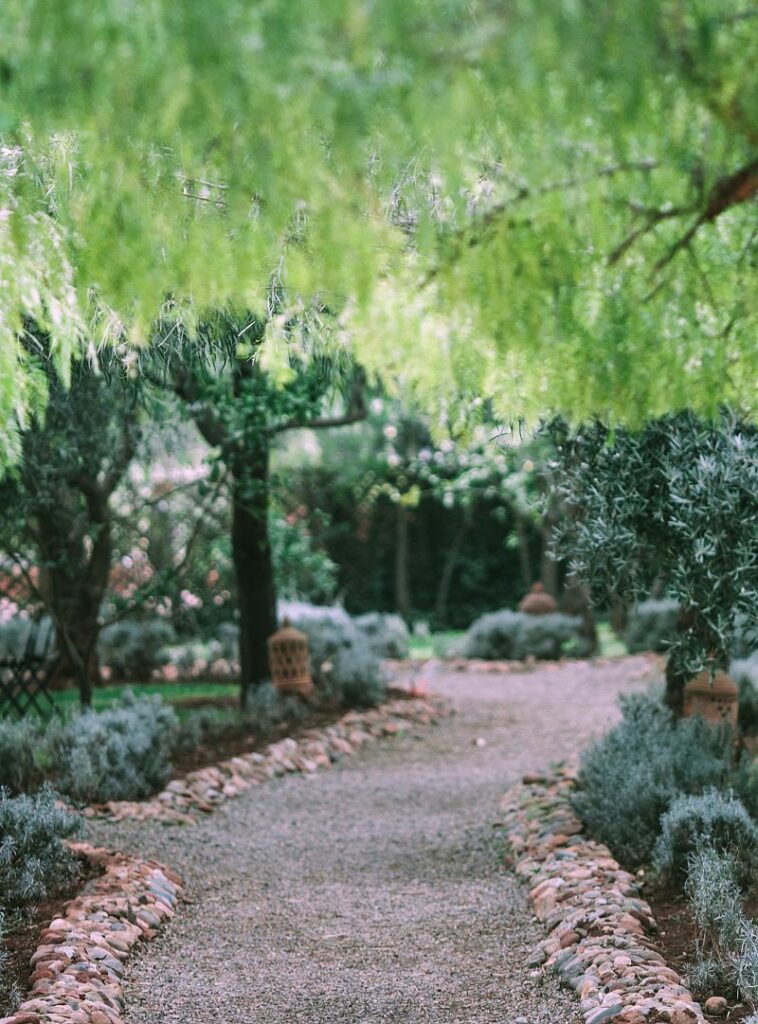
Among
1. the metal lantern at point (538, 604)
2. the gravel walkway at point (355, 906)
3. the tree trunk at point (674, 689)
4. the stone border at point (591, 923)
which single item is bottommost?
the gravel walkway at point (355, 906)

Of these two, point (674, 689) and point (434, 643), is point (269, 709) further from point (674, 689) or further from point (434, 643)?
point (434, 643)

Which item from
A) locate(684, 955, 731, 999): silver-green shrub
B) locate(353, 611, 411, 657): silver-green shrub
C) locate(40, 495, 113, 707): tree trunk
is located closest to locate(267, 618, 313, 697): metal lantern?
locate(40, 495, 113, 707): tree trunk

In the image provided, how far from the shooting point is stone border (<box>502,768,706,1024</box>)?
3641 millimetres

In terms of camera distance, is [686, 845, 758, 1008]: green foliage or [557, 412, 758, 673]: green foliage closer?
[686, 845, 758, 1008]: green foliage

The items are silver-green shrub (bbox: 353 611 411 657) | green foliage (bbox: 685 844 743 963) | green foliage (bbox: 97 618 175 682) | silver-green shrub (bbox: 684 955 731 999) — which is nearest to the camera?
silver-green shrub (bbox: 684 955 731 999)

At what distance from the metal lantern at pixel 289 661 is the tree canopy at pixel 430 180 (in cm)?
645

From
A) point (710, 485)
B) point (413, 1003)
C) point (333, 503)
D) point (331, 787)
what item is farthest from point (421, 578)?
point (413, 1003)

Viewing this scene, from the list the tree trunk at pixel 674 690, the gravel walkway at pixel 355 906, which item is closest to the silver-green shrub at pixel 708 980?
the gravel walkway at pixel 355 906

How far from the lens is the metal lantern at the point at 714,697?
6.89 metres

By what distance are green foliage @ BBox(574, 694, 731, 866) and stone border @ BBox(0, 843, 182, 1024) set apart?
205 cm

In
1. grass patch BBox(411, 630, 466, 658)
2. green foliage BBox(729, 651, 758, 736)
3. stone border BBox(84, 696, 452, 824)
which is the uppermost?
grass patch BBox(411, 630, 466, 658)

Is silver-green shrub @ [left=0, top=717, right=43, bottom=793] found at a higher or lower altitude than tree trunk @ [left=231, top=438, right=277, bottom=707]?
lower

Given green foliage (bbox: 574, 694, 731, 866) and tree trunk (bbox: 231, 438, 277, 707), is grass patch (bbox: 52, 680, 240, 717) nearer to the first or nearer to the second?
tree trunk (bbox: 231, 438, 277, 707)

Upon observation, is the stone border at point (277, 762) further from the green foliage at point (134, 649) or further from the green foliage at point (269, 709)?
the green foliage at point (134, 649)
